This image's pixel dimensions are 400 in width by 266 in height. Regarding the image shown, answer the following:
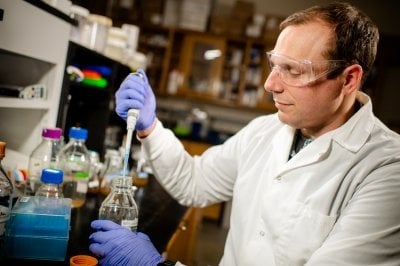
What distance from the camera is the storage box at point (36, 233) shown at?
37.1 inches

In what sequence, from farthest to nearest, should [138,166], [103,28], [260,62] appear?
1. [260,62]
2. [138,166]
3. [103,28]

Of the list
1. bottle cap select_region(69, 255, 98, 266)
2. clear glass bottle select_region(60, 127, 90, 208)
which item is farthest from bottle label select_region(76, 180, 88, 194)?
bottle cap select_region(69, 255, 98, 266)

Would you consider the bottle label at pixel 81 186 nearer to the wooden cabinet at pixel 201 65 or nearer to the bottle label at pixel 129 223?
the bottle label at pixel 129 223

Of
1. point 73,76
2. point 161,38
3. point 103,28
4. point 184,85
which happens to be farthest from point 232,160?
point 161,38

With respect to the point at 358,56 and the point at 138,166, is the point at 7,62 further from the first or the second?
the point at 358,56

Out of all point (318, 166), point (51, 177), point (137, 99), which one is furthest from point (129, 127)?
point (318, 166)

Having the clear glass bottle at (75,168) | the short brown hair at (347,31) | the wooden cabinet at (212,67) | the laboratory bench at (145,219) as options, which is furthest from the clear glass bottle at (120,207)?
the wooden cabinet at (212,67)

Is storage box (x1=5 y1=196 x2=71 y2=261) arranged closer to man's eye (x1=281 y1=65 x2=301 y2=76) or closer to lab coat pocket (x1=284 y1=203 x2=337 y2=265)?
lab coat pocket (x1=284 y1=203 x2=337 y2=265)

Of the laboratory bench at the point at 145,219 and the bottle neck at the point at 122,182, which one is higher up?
the bottle neck at the point at 122,182

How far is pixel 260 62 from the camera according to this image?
5.03 meters

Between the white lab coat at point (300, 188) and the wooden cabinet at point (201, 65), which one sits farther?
the wooden cabinet at point (201, 65)

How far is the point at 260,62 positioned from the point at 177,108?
147 centimetres

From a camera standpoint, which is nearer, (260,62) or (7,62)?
(7,62)

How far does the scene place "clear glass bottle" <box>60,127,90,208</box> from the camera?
148 cm
